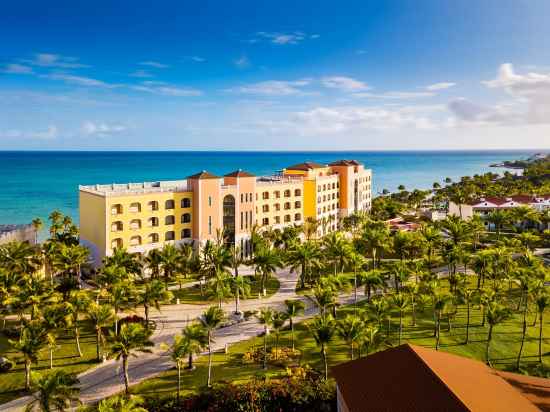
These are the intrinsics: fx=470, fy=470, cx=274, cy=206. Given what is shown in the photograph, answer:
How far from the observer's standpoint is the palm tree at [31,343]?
3069 cm

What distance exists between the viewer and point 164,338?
40750 millimetres

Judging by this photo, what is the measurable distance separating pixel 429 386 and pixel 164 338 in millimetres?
25132

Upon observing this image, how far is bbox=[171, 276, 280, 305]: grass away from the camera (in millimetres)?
51438

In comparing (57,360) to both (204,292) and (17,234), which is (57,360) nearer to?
(204,292)

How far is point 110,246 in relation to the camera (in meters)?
→ 57.7

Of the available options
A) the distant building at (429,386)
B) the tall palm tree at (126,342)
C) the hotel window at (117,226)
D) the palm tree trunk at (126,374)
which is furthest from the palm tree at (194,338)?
the hotel window at (117,226)

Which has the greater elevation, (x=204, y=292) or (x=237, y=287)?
(x=237, y=287)

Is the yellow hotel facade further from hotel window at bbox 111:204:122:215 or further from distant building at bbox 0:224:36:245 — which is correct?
distant building at bbox 0:224:36:245

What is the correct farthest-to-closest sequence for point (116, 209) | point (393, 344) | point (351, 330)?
point (116, 209) < point (393, 344) < point (351, 330)

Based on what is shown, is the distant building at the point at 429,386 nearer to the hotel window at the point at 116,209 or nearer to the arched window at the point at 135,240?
the hotel window at the point at 116,209

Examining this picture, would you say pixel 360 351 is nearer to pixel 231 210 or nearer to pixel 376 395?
pixel 376 395

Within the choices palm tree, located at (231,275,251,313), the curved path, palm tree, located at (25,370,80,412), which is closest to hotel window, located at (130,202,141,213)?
the curved path

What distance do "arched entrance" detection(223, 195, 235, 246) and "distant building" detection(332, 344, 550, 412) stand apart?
4399 centimetres

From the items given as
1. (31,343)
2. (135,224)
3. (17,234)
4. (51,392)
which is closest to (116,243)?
(135,224)
